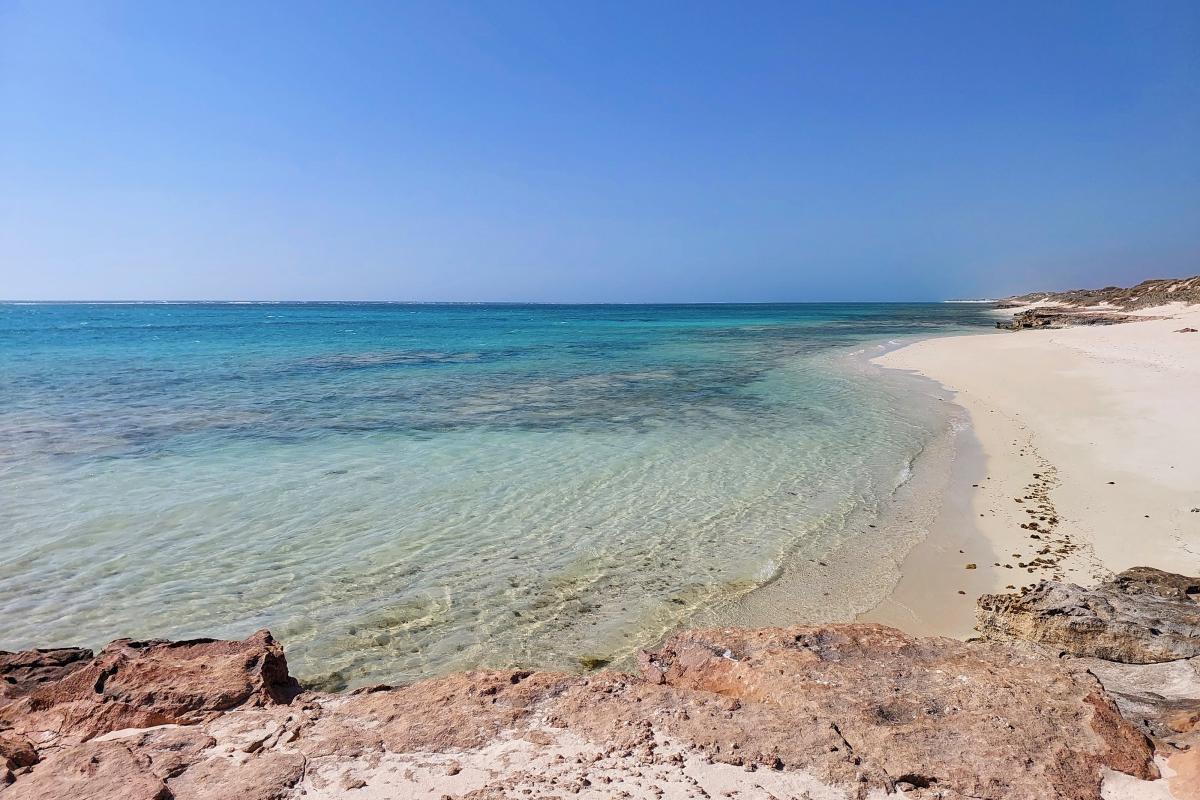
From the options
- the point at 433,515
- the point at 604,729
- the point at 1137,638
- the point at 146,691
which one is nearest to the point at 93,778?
the point at 146,691

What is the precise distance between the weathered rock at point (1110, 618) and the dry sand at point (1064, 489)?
0.56 metres

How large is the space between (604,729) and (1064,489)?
27.3ft

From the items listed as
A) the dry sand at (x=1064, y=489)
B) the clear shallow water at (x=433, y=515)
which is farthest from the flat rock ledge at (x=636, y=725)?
the dry sand at (x=1064, y=489)

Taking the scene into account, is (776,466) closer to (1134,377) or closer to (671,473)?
(671,473)

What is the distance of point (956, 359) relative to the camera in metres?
24.1

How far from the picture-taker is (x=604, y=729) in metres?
2.92

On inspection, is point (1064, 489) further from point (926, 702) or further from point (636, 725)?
point (636, 725)

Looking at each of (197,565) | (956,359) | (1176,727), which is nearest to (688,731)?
(1176,727)

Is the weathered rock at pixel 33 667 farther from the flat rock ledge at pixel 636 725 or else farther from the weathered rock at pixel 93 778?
the weathered rock at pixel 93 778

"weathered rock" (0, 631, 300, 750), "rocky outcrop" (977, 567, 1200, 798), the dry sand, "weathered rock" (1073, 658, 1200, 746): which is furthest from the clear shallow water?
"weathered rock" (1073, 658, 1200, 746)

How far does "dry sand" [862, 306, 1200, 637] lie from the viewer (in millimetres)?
5883

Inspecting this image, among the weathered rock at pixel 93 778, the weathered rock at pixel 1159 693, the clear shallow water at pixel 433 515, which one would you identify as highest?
the weathered rock at pixel 93 778

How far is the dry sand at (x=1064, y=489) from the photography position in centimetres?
588

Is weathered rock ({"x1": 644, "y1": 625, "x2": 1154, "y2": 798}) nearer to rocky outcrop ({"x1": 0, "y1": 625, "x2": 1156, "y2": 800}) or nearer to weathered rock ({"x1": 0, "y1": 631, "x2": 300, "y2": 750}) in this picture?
rocky outcrop ({"x1": 0, "y1": 625, "x2": 1156, "y2": 800})
